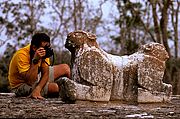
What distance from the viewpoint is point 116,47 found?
67.3 ft

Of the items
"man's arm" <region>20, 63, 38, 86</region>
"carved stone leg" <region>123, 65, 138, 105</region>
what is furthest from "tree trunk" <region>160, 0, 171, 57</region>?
"carved stone leg" <region>123, 65, 138, 105</region>

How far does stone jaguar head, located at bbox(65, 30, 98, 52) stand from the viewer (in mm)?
4840

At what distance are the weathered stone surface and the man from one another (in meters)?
0.71

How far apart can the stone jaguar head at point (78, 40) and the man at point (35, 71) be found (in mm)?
565

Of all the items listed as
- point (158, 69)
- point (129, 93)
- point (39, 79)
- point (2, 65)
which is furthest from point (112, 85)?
point (2, 65)

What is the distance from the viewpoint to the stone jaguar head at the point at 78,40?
15.9 feet

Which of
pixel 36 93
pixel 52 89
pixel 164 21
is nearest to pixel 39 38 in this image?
pixel 36 93

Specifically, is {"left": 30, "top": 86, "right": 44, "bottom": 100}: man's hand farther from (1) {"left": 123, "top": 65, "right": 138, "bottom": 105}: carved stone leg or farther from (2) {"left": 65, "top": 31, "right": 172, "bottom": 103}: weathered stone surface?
(1) {"left": 123, "top": 65, "right": 138, "bottom": 105}: carved stone leg

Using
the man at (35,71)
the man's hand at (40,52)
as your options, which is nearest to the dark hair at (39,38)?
the man at (35,71)

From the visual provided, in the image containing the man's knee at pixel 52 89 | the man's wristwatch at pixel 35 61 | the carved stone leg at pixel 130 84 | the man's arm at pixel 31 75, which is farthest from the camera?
the man's knee at pixel 52 89

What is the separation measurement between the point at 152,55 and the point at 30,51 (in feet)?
5.18

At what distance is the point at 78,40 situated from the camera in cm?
485

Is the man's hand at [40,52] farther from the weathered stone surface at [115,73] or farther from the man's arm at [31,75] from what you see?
the weathered stone surface at [115,73]

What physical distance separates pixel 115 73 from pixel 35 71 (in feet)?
4.05
